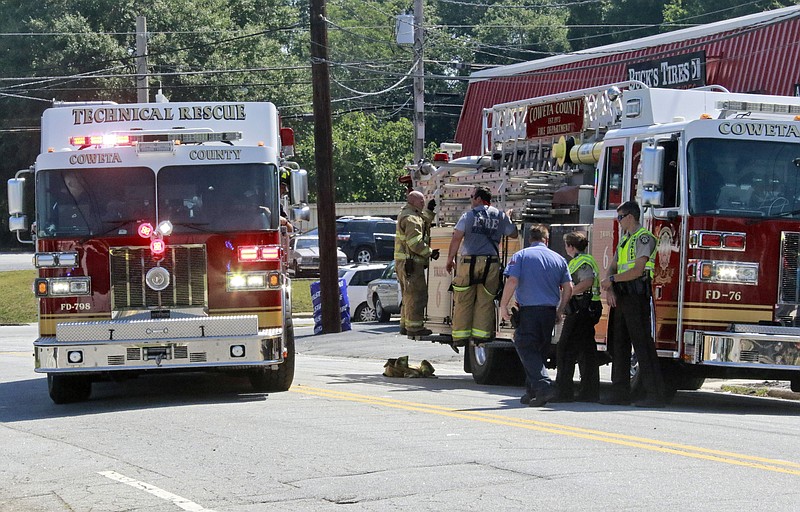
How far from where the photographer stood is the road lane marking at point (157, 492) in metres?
7.77

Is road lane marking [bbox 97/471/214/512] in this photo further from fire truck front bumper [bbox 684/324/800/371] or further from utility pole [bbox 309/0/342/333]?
utility pole [bbox 309/0/342/333]

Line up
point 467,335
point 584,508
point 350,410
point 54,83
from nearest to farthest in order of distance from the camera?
point 584,508 → point 350,410 → point 467,335 → point 54,83

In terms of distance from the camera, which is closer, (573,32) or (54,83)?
(54,83)

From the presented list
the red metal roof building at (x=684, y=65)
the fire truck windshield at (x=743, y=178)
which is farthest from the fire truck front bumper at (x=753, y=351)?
the red metal roof building at (x=684, y=65)

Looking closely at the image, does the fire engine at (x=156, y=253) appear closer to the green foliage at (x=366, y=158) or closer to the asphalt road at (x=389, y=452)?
the asphalt road at (x=389, y=452)

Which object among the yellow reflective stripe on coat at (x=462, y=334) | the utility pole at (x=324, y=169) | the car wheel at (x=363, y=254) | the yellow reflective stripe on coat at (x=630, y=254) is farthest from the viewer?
the car wheel at (x=363, y=254)

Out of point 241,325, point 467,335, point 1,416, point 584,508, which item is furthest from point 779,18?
point 584,508

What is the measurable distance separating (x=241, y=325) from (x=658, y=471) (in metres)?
5.61

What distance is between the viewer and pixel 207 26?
58469 millimetres

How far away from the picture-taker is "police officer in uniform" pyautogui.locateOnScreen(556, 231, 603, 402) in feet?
41.8

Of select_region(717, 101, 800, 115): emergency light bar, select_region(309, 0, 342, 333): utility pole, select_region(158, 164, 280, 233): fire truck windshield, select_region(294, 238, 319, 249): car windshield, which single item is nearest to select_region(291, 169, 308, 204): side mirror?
select_region(158, 164, 280, 233): fire truck windshield

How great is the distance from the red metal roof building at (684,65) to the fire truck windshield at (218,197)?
14.7m

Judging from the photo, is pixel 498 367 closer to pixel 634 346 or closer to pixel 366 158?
pixel 634 346

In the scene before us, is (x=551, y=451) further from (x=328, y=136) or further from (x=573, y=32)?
(x=573, y=32)
